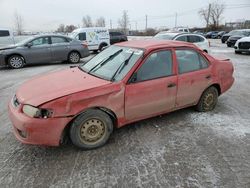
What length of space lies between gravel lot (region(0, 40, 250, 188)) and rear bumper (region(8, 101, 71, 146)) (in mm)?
309

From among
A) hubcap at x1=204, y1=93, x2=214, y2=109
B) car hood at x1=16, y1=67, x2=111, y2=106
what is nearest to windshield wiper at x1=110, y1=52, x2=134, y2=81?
car hood at x1=16, y1=67, x2=111, y2=106

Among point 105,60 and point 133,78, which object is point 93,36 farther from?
point 133,78

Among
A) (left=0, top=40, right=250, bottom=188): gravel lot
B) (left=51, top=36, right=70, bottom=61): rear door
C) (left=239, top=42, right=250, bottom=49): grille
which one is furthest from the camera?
(left=239, top=42, right=250, bottom=49): grille

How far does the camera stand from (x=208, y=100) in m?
Answer: 4.97

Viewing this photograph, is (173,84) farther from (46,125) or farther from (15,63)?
(15,63)

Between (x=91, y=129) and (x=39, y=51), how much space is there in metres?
8.82

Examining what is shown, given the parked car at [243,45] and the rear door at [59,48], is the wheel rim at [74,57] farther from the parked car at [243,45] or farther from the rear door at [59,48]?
the parked car at [243,45]

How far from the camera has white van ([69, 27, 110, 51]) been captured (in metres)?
16.9

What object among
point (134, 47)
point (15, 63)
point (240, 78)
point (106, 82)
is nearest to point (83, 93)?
point (106, 82)

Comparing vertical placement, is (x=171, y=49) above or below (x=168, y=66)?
above

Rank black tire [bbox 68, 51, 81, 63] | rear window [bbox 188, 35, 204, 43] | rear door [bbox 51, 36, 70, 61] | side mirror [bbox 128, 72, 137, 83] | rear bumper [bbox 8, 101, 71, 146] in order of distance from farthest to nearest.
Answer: rear window [bbox 188, 35, 204, 43], black tire [bbox 68, 51, 81, 63], rear door [bbox 51, 36, 70, 61], side mirror [bbox 128, 72, 137, 83], rear bumper [bbox 8, 101, 71, 146]

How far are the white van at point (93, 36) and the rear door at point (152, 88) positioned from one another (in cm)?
1349

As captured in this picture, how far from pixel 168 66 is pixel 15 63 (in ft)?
29.0

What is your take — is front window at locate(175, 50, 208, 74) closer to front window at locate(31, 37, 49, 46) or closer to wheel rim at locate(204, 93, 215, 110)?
wheel rim at locate(204, 93, 215, 110)
